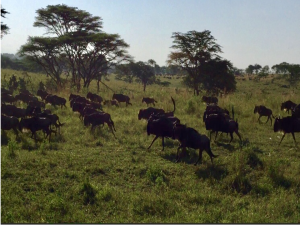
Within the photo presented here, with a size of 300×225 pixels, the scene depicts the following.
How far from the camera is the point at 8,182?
19.6 ft

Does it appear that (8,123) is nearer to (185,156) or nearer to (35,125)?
(35,125)

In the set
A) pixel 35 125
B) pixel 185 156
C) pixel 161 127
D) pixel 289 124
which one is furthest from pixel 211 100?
pixel 35 125

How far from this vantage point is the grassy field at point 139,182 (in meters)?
4.91

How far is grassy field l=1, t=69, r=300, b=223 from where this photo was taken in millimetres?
4914

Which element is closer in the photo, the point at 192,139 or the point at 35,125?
the point at 192,139

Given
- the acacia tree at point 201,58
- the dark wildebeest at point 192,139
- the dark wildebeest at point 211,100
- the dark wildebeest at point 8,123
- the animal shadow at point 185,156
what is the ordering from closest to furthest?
the dark wildebeest at point 192,139
the animal shadow at point 185,156
the dark wildebeest at point 8,123
the dark wildebeest at point 211,100
the acacia tree at point 201,58

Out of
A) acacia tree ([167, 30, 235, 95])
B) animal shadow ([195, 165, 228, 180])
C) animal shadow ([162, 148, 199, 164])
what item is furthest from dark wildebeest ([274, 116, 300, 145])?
acacia tree ([167, 30, 235, 95])

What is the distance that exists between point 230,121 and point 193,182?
384 centimetres

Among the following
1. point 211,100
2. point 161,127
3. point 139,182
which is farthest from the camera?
point 211,100

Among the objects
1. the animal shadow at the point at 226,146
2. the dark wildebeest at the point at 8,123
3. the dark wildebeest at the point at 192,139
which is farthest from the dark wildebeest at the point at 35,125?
the animal shadow at the point at 226,146

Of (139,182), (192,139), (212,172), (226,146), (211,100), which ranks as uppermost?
(211,100)

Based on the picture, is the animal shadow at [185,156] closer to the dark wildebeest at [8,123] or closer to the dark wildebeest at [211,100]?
the dark wildebeest at [8,123]

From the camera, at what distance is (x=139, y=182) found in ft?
21.1

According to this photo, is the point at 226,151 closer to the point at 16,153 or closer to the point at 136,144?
the point at 136,144
